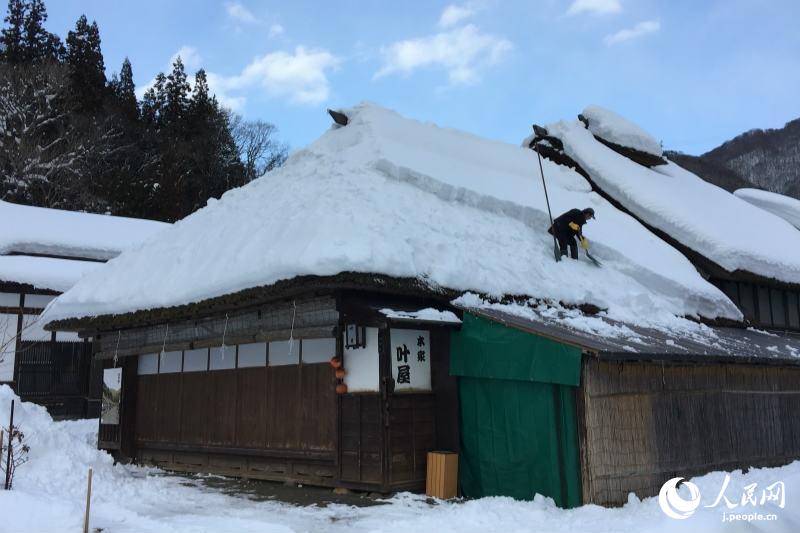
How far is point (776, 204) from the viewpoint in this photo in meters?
18.1

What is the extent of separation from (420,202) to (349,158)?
1.78 m

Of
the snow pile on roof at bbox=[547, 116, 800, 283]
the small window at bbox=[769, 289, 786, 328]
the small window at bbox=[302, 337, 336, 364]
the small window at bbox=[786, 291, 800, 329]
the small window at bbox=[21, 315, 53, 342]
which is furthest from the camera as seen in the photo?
the small window at bbox=[21, 315, 53, 342]

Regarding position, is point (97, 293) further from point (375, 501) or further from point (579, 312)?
point (579, 312)

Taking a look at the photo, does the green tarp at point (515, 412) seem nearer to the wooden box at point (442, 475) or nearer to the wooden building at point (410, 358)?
the wooden building at point (410, 358)

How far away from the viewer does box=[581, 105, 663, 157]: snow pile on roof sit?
16.4m

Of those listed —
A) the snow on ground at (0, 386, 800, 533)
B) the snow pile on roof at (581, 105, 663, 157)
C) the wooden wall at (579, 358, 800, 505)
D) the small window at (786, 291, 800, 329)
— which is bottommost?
the snow on ground at (0, 386, 800, 533)

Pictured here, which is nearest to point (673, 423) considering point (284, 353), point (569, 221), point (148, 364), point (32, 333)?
point (569, 221)

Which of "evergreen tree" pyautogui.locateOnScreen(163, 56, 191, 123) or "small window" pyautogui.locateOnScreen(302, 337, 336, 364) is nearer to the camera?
"small window" pyautogui.locateOnScreen(302, 337, 336, 364)

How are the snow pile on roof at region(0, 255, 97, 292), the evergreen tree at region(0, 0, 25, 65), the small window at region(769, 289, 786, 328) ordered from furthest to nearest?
the evergreen tree at region(0, 0, 25, 65)
the snow pile on roof at region(0, 255, 97, 292)
the small window at region(769, 289, 786, 328)

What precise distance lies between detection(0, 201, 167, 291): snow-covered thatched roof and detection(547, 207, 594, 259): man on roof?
1425cm

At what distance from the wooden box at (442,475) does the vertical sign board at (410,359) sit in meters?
0.91

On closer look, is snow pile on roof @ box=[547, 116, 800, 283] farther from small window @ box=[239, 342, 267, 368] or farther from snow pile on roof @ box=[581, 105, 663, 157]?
small window @ box=[239, 342, 267, 368]

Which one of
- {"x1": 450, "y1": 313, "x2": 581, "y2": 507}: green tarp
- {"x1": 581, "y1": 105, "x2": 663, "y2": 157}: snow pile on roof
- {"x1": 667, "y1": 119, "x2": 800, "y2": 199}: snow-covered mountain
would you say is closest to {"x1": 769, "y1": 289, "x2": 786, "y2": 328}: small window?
{"x1": 581, "y1": 105, "x2": 663, "y2": 157}: snow pile on roof

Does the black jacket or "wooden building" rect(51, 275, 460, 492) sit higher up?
the black jacket
